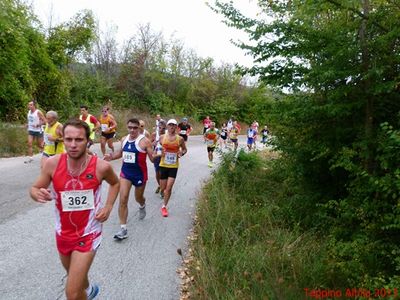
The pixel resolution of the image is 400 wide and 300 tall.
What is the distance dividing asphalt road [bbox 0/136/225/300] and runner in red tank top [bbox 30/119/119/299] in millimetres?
1093

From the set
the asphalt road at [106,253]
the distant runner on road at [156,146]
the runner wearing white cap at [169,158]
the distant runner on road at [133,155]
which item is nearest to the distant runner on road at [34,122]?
the asphalt road at [106,253]

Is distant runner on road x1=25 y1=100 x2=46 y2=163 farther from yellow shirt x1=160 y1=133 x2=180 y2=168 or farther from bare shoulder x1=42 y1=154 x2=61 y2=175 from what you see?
bare shoulder x1=42 y1=154 x2=61 y2=175

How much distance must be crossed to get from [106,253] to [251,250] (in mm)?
2113

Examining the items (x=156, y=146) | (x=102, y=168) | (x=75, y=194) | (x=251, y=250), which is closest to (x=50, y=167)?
(x=75, y=194)

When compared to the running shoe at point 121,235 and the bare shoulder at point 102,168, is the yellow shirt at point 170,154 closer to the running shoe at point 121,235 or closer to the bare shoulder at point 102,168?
the running shoe at point 121,235

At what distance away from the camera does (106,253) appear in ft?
17.5

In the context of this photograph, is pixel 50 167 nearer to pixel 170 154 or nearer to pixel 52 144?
pixel 170 154

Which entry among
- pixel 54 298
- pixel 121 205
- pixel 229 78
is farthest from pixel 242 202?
pixel 229 78

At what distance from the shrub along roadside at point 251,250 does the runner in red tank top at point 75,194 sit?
1604mm

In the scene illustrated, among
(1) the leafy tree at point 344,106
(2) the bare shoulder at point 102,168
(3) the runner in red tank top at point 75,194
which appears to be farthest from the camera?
(1) the leafy tree at point 344,106

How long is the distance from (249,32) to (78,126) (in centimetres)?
431

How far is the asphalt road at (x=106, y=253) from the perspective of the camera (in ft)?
14.1

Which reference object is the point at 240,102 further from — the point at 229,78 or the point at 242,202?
the point at 242,202

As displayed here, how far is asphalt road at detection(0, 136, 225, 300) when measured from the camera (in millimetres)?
4305
